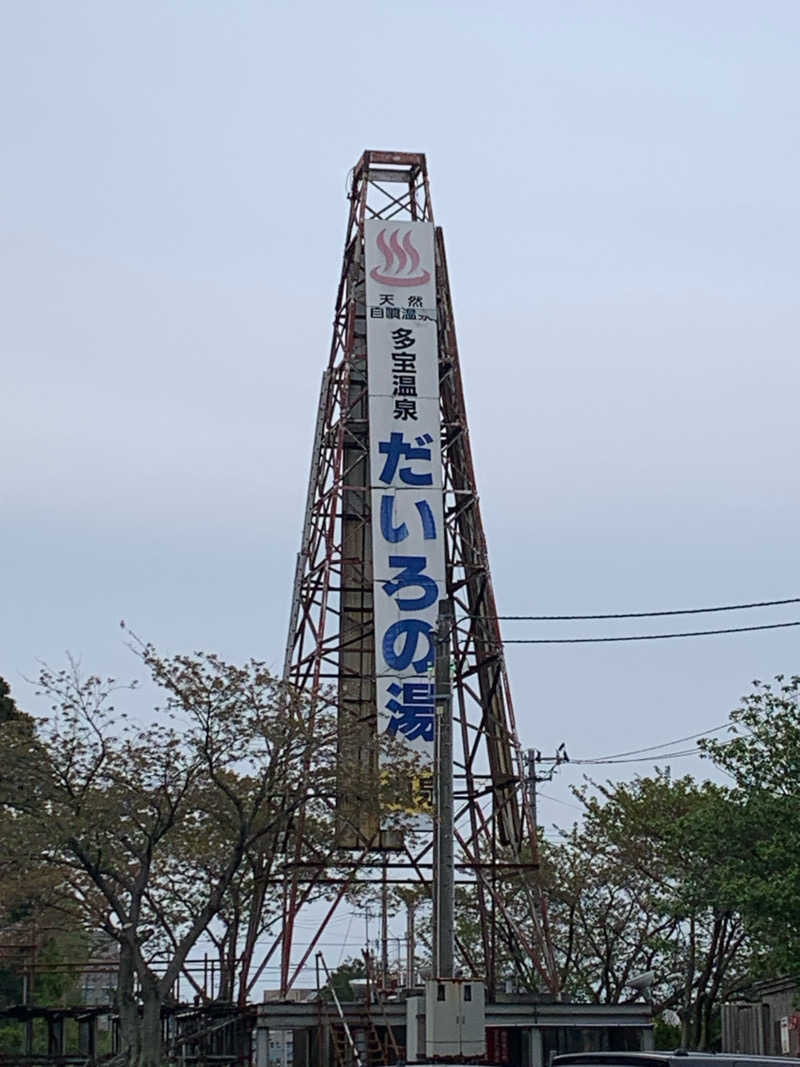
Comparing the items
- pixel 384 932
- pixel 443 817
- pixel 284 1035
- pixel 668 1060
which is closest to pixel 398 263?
pixel 384 932

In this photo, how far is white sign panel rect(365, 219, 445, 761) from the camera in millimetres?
37500

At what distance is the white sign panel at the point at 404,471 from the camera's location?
3750 cm

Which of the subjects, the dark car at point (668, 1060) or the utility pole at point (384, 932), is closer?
the dark car at point (668, 1060)

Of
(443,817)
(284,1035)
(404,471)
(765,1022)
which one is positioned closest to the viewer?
(443,817)

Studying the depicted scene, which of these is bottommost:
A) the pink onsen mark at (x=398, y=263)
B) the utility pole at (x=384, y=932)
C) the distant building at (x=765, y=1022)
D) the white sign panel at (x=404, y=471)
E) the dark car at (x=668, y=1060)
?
the dark car at (x=668, y=1060)

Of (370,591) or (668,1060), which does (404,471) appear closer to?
(370,591)

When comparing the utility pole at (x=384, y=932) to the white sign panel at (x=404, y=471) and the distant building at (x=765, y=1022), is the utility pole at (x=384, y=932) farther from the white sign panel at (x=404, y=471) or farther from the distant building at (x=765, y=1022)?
the distant building at (x=765, y=1022)

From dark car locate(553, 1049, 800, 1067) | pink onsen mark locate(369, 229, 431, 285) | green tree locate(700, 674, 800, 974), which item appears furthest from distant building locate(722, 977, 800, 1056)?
dark car locate(553, 1049, 800, 1067)

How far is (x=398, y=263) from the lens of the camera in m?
41.2

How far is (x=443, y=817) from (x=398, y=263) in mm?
21668

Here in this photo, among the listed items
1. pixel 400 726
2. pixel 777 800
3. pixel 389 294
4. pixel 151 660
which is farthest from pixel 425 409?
pixel 777 800

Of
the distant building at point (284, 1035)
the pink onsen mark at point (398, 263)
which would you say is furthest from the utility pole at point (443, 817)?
the pink onsen mark at point (398, 263)

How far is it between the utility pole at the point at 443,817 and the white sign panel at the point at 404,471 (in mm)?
13818

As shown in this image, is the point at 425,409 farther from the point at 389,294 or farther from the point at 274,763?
the point at 274,763
